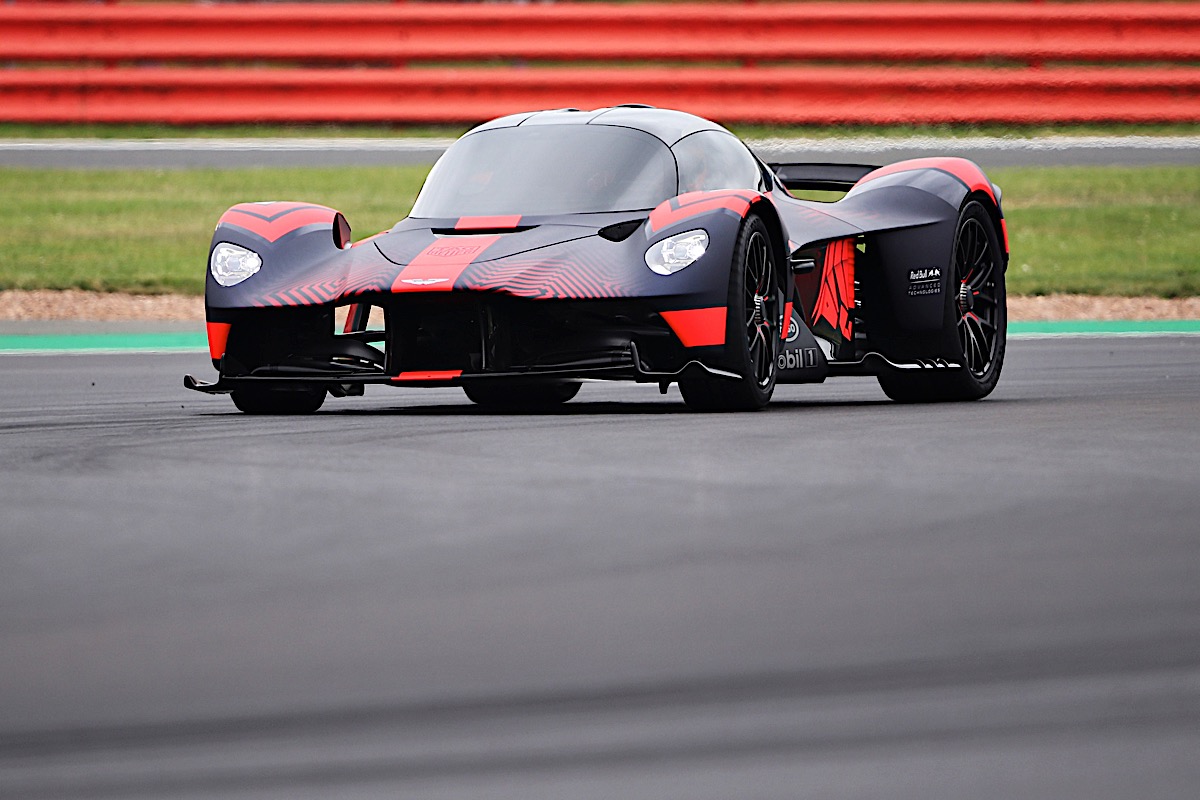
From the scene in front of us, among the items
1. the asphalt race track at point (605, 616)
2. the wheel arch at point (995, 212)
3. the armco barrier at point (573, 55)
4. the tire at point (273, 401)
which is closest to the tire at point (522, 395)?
the tire at point (273, 401)

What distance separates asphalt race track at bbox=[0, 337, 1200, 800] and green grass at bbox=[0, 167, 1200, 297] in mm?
9971

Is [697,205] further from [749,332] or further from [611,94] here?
[611,94]

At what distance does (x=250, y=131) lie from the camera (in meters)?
20.7

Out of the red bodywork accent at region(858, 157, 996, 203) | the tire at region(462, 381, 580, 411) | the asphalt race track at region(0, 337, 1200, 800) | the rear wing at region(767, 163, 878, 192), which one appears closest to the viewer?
the asphalt race track at region(0, 337, 1200, 800)

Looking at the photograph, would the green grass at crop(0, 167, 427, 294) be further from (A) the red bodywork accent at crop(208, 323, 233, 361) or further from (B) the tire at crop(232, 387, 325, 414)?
(A) the red bodywork accent at crop(208, 323, 233, 361)

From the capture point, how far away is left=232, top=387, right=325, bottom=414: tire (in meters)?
8.81

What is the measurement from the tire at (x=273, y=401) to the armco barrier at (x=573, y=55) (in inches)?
463

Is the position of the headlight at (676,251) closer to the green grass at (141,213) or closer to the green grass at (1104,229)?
the green grass at (141,213)

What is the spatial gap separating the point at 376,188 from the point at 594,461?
12827 mm

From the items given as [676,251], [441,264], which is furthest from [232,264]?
[676,251]

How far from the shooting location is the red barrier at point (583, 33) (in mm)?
20656

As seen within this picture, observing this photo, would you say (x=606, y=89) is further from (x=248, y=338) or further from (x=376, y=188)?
(x=248, y=338)

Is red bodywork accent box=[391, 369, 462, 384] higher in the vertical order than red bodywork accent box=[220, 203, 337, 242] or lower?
lower

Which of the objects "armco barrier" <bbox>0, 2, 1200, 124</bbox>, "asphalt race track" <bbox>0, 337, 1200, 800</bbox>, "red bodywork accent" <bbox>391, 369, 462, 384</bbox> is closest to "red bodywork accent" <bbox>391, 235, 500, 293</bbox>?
"red bodywork accent" <bbox>391, 369, 462, 384</bbox>
